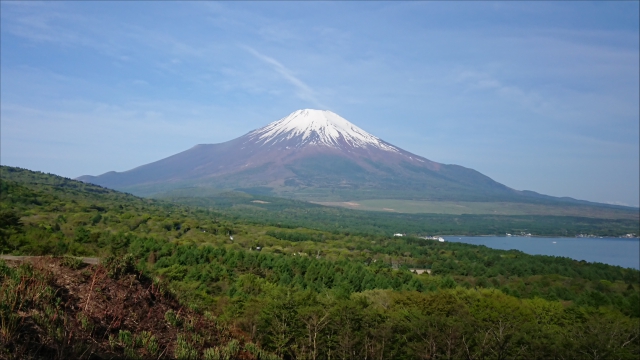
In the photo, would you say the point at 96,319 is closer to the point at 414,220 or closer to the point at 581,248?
the point at 581,248

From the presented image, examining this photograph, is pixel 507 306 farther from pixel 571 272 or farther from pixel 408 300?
pixel 571 272

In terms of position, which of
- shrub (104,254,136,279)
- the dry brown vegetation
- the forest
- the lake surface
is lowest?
the lake surface

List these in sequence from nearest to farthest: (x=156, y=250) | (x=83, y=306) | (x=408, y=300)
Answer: (x=83, y=306), (x=408, y=300), (x=156, y=250)

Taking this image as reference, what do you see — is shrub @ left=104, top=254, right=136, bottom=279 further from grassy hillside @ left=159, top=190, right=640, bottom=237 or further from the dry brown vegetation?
grassy hillside @ left=159, top=190, right=640, bottom=237

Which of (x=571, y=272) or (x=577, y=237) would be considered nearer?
(x=571, y=272)

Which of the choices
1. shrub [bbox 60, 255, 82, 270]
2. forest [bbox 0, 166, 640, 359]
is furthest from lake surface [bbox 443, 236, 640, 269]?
shrub [bbox 60, 255, 82, 270]

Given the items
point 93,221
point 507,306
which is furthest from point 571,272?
point 93,221

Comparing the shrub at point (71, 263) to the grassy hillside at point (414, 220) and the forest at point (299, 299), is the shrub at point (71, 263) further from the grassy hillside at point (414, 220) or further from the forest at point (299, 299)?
the grassy hillside at point (414, 220)
